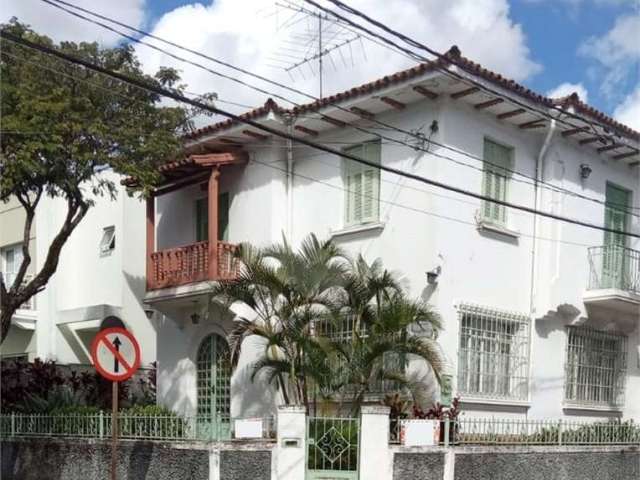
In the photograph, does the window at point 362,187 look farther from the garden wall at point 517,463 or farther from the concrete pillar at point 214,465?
the concrete pillar at point 214,465

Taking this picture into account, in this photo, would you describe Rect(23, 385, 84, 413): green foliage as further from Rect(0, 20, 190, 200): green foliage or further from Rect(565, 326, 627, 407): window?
Rect(565, 326, 627, 407): window

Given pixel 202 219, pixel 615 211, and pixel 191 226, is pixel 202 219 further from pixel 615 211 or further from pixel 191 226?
pixel 615 211

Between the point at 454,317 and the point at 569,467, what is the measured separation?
8.99ft

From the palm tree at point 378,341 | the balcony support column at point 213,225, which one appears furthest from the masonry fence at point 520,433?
the balcony support column at point 213,225

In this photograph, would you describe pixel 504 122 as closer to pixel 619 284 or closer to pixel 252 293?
pixel 619 284

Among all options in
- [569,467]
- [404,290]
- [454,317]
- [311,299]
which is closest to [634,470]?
[569,467]

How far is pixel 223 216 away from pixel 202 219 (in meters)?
0.63

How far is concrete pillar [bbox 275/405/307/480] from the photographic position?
10.9m

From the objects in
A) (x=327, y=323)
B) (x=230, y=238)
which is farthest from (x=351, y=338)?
(x=230, y=238)

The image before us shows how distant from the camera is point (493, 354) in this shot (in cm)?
1423

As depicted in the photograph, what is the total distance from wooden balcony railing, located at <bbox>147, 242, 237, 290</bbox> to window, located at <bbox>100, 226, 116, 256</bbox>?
5.94m

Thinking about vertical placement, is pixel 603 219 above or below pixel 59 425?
above

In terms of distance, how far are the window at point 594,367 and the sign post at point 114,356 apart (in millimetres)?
8627

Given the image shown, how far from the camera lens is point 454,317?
44.3 ft
